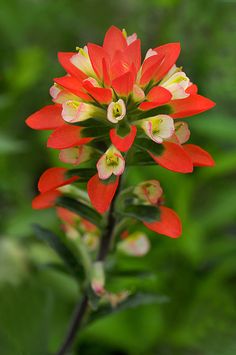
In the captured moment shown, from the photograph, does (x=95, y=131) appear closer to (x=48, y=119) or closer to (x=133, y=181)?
(x=48, y=119)

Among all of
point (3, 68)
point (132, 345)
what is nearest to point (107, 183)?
point (132, 345)

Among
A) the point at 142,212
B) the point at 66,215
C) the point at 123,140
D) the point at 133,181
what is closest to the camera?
the point at 123,140

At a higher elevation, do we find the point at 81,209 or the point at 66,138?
the point at 66,138

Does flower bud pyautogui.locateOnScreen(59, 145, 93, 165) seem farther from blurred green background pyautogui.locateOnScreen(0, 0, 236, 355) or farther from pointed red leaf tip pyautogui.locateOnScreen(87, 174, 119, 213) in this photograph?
blurred green background pyautogui.locateOnScreen(0, 0, 236, 355)

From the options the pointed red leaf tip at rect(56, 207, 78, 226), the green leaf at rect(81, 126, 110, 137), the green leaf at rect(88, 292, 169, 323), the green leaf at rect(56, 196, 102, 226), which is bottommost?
the green leaf at rect(88, 292, 169, 323)

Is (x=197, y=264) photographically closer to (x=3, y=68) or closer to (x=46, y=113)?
(x=46, y=113)

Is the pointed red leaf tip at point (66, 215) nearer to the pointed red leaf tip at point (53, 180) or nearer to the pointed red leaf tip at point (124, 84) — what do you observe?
the pointed red leaf tip at point (53, 180)

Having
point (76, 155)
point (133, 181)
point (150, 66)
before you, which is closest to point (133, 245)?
point (76, 155)

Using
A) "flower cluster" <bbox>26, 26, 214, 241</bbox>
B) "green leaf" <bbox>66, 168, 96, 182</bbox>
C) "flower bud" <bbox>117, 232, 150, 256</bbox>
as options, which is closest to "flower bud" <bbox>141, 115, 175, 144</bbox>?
"flower cluster" <bbox>26, 26, 214, 241</bbox>
